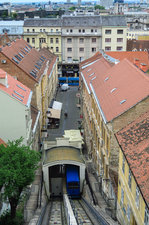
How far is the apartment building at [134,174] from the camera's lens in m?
22.9

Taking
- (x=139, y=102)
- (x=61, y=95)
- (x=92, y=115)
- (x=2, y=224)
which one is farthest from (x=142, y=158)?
(x=61, y=95)

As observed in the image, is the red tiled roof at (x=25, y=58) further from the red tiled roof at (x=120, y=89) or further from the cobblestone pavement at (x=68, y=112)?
the red tiled roof at (x=120, y=89)

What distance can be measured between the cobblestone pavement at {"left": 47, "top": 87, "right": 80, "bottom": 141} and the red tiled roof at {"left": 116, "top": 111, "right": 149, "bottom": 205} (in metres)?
34.0

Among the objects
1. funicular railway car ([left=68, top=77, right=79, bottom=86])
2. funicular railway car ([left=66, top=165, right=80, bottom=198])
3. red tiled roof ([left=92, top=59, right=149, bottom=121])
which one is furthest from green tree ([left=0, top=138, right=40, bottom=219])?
funicular railway car ([left=68, top=77, right=79, bottom=86])

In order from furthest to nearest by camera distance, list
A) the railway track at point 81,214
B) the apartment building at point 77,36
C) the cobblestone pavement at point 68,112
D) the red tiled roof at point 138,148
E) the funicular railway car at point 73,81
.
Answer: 1. the apartment building at point 77,36
2. the funicular railway car at point 73,81
3. the cobblestone pavement at point 68,112
4. the railway track at point 81,214
5. the red tiled roof at point 138,148

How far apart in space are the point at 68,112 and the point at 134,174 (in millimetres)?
54646

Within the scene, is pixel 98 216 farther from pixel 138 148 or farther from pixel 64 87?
pixel 64 87

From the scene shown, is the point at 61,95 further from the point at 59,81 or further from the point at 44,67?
the point at 44,67

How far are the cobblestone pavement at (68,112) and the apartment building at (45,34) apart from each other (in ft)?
57.7

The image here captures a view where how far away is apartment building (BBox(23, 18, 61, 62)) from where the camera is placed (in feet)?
354

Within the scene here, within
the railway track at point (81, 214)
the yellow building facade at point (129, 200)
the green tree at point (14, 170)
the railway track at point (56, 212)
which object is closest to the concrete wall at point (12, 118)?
the green tree at point (14, 170)

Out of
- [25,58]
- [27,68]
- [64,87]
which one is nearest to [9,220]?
[27,68]

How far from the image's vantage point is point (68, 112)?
255 feet

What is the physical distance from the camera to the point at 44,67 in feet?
227
